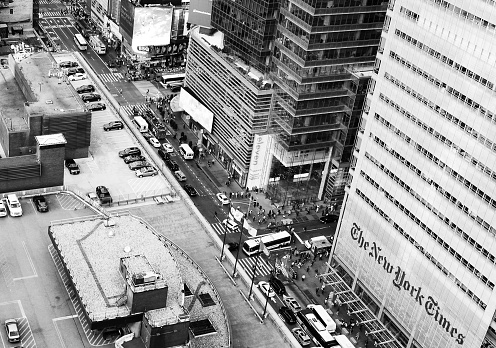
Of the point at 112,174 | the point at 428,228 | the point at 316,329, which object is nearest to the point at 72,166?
the point at 112,174

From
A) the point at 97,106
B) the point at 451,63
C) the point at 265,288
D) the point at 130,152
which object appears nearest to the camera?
the point at 451,63

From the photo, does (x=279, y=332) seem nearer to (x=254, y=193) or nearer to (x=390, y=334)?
(x=390, y=334)

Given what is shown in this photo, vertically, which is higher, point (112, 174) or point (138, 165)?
point (138, 165)

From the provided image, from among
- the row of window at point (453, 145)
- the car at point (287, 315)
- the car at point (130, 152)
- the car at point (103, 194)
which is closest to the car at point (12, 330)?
the car at point (103, 194)

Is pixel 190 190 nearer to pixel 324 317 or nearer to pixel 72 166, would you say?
pixel 72 166

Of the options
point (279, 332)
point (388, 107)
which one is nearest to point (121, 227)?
point (279, 332)

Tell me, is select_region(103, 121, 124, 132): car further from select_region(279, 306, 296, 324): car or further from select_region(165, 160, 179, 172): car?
select_region(279, 306, 296, 324): car

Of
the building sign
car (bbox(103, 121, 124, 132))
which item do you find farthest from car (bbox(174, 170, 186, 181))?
car (bbox(103, 121, 124, 132))
